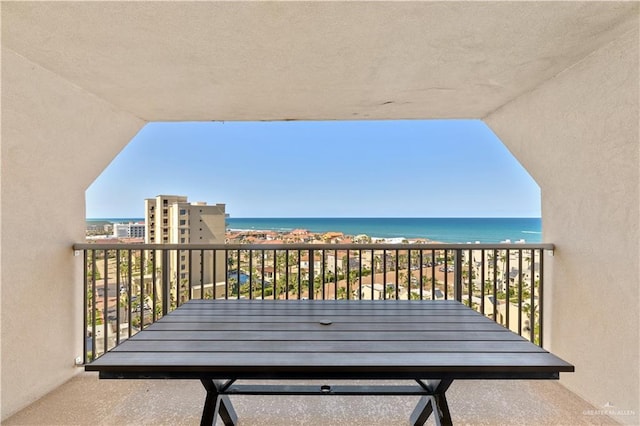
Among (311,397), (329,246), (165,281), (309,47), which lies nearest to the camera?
(309,47)

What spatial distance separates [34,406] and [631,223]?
394cm

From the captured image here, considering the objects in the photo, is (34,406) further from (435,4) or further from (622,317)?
(622,317)

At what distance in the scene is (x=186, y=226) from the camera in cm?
318

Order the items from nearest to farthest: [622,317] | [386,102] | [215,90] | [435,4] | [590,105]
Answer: [435,4]
[622,317]
[590,105]
[215,90]
[386,102]

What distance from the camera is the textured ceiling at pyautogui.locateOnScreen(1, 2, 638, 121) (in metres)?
1.38

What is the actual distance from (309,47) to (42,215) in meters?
2.21

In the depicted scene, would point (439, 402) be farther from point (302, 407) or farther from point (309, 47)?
point (309, 47)

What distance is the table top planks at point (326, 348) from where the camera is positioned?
3.39 feet

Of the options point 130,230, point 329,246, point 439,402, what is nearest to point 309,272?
point 329,246

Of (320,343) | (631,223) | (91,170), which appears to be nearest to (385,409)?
(320,343)

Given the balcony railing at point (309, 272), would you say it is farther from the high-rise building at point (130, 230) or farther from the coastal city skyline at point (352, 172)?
the coastal city skyline at point (352, 172)

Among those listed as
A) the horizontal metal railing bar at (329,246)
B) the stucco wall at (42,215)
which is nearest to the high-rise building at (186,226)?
the horizontal metal railing bar at (329,246)

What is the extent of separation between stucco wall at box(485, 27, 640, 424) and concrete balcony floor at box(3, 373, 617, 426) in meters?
0.30

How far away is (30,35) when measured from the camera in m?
1.56
